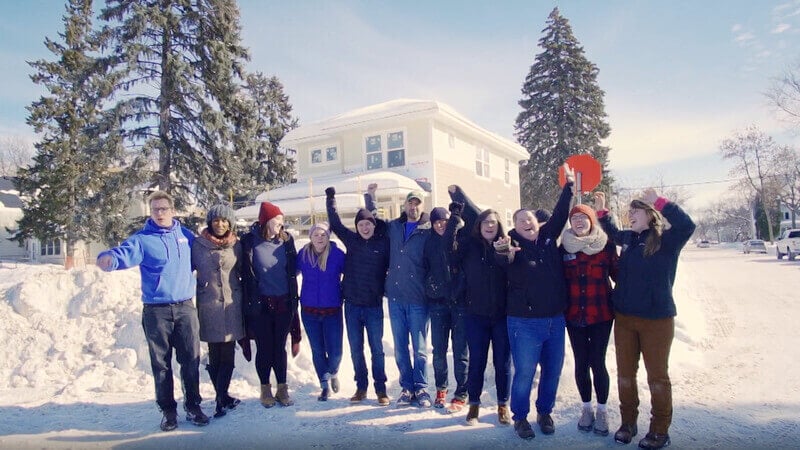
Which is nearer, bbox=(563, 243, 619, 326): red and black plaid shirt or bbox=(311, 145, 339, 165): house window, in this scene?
bbox=(563, 243, 619, 326): red and black plaid shirt

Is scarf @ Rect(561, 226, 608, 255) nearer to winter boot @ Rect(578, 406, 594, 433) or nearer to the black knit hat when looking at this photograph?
winter boot @ Rect(578, 406, 594, 433)

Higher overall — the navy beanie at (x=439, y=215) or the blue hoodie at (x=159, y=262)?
the navy beanie at (x=439, y=215)

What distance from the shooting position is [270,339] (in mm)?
5008

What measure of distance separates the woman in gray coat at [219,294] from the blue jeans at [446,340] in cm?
199

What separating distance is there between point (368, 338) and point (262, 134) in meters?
28.6

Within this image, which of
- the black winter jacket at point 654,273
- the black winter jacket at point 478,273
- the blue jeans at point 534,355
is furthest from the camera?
the black winter jacket at point 478,273

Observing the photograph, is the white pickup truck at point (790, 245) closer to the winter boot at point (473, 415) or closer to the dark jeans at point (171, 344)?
the winter boot at point (473, 415)

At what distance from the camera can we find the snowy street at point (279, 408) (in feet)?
13.6

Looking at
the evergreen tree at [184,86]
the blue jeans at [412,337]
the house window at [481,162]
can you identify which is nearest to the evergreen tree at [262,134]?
the evergreen tree at [184,86]

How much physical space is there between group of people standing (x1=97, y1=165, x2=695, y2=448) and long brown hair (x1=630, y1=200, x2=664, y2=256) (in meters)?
0.01

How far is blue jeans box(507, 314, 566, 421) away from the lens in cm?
413

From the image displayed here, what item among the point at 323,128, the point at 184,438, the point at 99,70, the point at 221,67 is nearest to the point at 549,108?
the point at 323,128

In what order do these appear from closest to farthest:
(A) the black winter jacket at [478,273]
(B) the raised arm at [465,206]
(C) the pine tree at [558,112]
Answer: (A) the black winter jacket at [478,273], (B) the raised arm at [465,206], (C) the pine tree at [558,112]

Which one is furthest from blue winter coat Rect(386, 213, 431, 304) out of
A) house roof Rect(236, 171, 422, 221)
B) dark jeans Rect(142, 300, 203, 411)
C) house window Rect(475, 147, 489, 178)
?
house window Rect(475, 147, 489, 178)
